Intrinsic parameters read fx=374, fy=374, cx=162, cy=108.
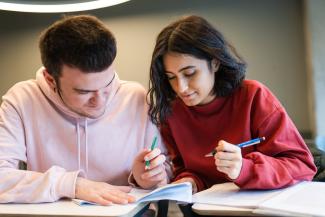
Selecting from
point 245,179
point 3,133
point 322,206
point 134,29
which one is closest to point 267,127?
point 245,179

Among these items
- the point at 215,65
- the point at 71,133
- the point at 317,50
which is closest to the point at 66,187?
the point at 71,133

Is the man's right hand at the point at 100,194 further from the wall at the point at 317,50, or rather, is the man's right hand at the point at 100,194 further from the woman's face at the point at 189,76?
the wall at the point at 317,50

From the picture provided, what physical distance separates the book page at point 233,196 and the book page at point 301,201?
4 cm

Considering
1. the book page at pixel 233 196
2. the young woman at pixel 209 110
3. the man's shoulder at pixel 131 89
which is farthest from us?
the man's shoulder at pixel 131 89

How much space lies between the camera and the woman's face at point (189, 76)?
133 centimetres

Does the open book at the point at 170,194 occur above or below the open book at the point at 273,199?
above

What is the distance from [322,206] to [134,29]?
2.52m

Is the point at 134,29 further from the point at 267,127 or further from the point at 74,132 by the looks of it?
the point at 267,127

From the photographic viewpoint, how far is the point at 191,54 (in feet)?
4.36

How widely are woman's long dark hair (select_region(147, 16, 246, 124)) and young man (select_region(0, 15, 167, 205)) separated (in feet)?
0.26

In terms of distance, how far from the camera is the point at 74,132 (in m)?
1.41

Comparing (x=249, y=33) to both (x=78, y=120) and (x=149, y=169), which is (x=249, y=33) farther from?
(x=149, y=169)

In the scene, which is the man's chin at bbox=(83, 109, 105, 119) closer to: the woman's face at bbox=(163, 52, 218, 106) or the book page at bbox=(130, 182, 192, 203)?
the woman's face at bbox=(163, 52, 218, 106)

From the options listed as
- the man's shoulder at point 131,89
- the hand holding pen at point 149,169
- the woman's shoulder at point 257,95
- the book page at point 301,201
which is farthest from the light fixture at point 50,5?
the book page at point 301,201
